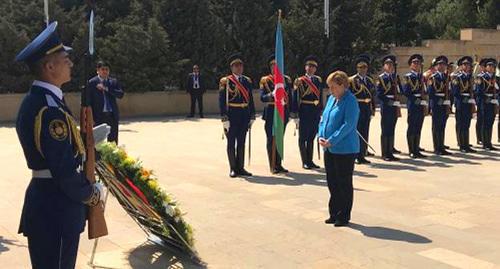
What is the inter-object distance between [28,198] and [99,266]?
199 cm

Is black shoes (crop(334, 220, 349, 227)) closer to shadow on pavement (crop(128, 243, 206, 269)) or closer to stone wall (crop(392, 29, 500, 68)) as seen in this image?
shadow on pavement (crop(128, 243, 206, 269))

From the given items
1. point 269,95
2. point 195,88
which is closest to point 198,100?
point 195,88

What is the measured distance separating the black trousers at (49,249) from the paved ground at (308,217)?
1887mm

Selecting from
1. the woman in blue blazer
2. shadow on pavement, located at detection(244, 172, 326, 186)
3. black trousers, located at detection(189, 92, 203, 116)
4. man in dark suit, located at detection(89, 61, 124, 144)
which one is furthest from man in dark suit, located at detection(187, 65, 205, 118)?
the woman in blue blazer

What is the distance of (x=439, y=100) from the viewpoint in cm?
1180

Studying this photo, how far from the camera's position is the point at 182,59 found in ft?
69.5

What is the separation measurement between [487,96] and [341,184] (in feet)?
23.1

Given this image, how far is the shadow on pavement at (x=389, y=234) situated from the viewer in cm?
597

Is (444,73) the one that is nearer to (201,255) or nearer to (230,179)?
(230,179)

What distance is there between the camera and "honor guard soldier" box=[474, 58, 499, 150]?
1242 cm

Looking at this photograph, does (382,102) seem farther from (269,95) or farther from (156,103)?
(156,103)

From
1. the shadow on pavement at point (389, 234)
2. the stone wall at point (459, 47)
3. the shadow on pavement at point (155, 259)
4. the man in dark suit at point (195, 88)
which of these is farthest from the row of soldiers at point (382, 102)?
the stone wall at point (459, 47)

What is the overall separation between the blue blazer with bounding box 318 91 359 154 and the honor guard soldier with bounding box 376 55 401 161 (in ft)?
15.8

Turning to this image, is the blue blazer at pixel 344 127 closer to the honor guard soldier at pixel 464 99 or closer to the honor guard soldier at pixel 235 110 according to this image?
the honor guard soldier at pixel 235 110
